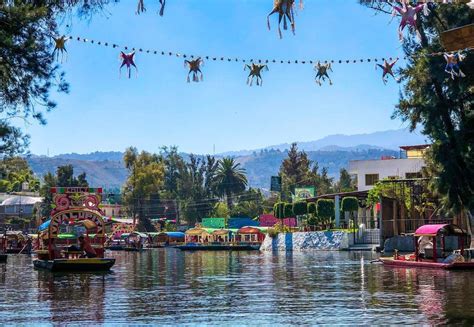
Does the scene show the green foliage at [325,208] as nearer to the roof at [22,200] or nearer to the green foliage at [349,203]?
the green foliage at [349,203]

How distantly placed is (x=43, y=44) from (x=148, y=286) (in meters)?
14.2

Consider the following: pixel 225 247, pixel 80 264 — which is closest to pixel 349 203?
pixel 225 247

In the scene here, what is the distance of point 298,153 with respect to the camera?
148m

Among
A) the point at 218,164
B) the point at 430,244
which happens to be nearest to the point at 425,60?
the point at 430,244

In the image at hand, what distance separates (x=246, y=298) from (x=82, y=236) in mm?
17198

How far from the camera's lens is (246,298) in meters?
23.2

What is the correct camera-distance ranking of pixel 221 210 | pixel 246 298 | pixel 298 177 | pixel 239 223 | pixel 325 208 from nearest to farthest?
1. pixel 246 298
2. pixel 325 208
3. pixel 239 223
4. pixel 221 210
5. pixel 298 177

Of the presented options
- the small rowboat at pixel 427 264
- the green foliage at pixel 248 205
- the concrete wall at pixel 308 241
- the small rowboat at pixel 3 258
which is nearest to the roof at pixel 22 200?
the green foliage at pixel 248 205

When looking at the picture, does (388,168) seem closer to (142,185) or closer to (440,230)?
(440,230)

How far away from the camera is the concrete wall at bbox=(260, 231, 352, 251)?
7119cm

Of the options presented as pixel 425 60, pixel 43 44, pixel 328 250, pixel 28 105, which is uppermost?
pixel 425 60

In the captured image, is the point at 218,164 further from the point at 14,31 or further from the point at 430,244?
the point at 14,31

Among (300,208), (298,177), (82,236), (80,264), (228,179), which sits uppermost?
(298,177)

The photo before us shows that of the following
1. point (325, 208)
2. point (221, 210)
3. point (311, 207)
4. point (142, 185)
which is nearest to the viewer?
point (325, 208)
